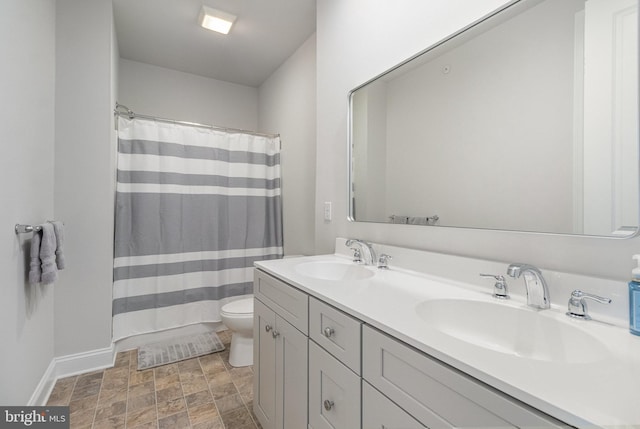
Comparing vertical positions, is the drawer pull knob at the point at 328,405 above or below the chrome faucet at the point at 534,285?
below

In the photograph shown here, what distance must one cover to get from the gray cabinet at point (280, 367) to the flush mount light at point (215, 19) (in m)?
1.96

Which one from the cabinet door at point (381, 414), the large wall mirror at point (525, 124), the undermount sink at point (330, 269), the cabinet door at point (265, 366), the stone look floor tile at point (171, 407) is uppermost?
the large wall mirror at point (525, 124)

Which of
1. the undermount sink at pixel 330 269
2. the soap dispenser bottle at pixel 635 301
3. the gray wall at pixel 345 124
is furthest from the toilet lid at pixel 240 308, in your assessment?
the soap dispenser bottle at pixel 635 301

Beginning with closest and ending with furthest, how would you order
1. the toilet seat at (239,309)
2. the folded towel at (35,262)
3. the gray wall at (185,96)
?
the folded towel at (35,262) < the toilet seat at (239,309) < the gray wall at (185,96)

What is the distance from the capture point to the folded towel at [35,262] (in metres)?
1.43

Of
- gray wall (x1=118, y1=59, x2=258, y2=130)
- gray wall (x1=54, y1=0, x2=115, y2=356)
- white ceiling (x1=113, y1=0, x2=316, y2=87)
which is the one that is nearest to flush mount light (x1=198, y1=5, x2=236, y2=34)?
white ceiling (x1=113, y1=0, x2=316, y2=87)

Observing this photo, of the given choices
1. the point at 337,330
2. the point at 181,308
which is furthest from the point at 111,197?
the point at 337,330

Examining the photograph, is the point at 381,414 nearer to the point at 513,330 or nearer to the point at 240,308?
the point at 513,330

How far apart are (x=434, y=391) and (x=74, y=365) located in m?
2.36

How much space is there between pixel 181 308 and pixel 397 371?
89.7 inches

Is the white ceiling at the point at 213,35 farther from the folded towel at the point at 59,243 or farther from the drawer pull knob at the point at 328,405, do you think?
the drawer pull knob at the point at 328,405

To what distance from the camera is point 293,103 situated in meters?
2.72

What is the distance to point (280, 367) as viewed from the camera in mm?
1228

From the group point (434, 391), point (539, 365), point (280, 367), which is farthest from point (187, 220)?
point (539, 365)
